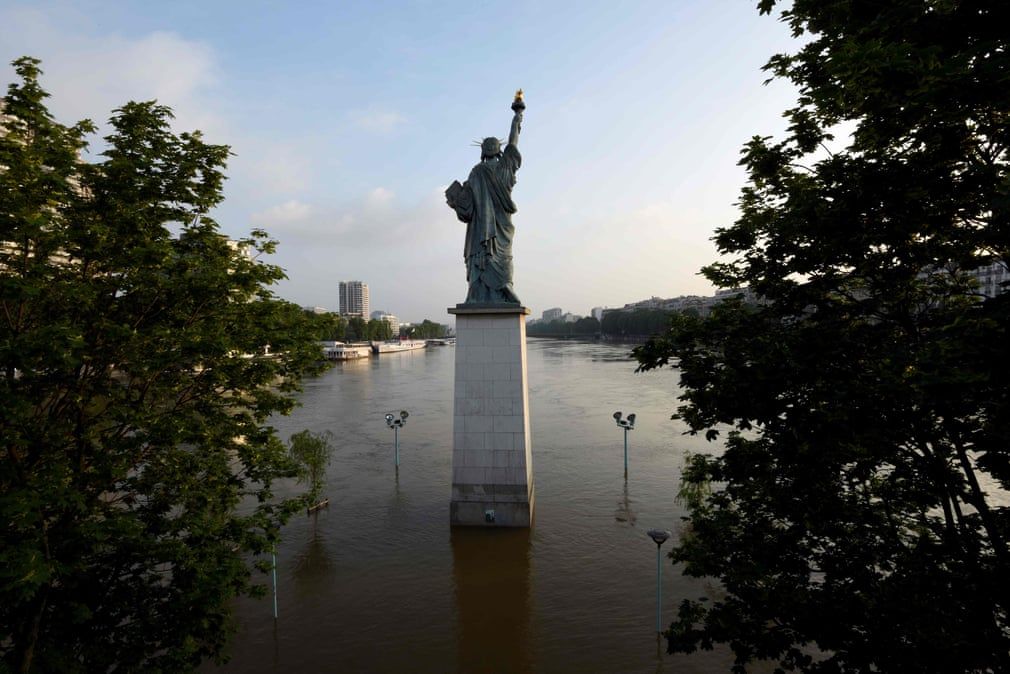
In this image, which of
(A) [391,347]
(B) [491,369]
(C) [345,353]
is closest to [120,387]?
(B) [491,369]

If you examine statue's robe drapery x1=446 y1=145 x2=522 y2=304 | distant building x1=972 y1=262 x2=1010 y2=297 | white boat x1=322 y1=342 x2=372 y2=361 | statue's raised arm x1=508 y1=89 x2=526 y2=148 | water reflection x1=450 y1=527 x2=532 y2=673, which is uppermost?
statue's raised arm x1=508 y1=89 x2=526 y2=148

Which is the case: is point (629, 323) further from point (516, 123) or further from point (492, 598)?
point (492, 598)

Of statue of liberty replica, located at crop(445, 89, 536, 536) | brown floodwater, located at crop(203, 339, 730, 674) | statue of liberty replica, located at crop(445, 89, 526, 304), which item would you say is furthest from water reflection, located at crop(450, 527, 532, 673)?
statue of liberty replica, located at crop(445, 89, 526, 304)

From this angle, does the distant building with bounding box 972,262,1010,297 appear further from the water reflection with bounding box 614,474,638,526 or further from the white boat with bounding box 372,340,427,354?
the white boat with bounding box 372,340,427,354

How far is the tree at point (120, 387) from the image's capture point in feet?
17.2

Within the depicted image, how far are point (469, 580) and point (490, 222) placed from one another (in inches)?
370

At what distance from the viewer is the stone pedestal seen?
567 inches

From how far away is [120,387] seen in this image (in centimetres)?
648

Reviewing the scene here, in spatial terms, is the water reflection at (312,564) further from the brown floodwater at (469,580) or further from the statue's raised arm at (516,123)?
the statue's raised arm at (516,123)

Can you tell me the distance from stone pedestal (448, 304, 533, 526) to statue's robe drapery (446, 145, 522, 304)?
2.07 ft

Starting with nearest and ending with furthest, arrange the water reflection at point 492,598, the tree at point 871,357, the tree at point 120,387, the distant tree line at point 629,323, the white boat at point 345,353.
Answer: the tree at point 871,357
the tree at point 120,387
the water reflection at point 492,598
the white boat at point 345,353
the distant tree line at point 629,323

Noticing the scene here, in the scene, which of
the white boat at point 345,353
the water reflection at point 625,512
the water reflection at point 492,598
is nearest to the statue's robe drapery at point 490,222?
the water reflection at point 492,598

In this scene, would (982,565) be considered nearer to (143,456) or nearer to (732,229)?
(732,229)

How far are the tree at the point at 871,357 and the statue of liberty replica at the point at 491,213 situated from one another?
870 cm
